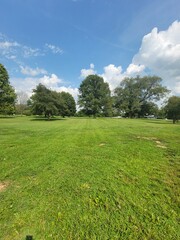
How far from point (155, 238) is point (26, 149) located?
19.1 feet

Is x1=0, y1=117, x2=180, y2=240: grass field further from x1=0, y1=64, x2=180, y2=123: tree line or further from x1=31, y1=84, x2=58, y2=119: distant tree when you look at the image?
x1=0, y1=64, x2=180, y2=123: tree line

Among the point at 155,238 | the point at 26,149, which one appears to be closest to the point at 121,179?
the point at 155,238

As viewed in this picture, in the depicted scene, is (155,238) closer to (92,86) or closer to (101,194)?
(101,194)

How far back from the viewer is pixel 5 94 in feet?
101

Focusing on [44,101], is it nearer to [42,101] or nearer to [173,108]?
[42,101]

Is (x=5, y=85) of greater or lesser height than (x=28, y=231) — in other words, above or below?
above

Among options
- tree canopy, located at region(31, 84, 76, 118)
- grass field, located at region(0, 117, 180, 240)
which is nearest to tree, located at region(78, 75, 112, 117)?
tree canopy, located at region(31, 84, 76, 118)

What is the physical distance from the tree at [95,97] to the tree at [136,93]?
3.90 meters

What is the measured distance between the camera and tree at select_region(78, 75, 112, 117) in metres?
46.7

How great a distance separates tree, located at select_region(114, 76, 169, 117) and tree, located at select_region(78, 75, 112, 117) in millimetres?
3902

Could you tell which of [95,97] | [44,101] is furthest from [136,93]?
[44,101]

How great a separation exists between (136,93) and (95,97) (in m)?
13.8

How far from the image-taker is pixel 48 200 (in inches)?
114

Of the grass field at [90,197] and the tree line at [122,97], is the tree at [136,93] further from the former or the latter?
the grass field at [90,197]
